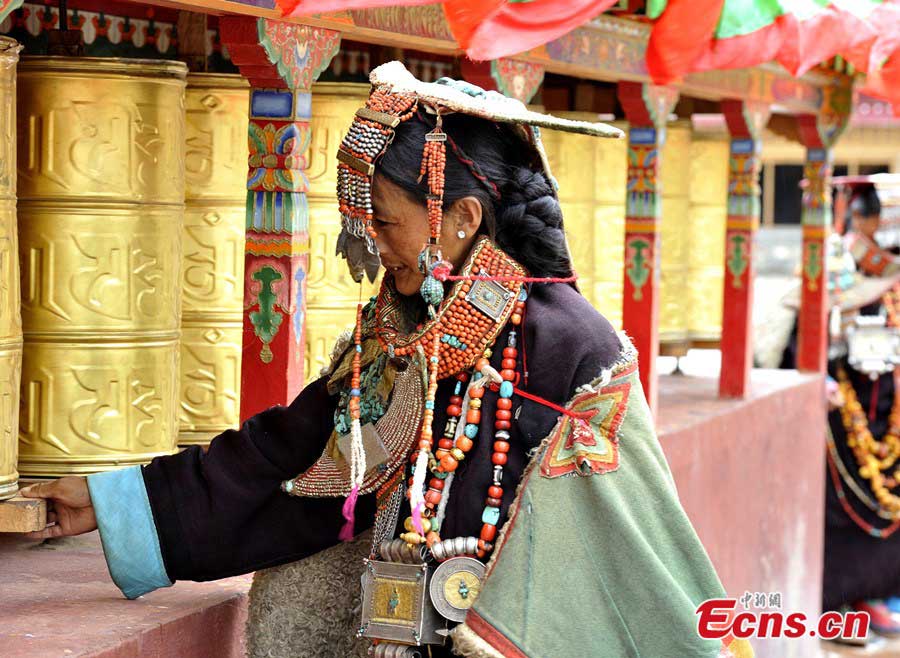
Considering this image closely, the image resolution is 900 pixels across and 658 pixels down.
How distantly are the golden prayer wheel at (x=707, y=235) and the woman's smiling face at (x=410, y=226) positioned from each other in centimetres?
528

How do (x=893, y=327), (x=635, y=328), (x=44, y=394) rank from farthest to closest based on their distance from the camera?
(x=893, y=327), (x=635, y=328), (x=44, y=394)

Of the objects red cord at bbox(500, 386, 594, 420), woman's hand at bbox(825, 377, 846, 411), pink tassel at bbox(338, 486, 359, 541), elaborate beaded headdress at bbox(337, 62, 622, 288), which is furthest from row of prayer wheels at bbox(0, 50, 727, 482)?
woman's hand at bbox(825, 377, 846, 411)

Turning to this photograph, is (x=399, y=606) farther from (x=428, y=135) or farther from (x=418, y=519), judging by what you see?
(x=428, y=135)

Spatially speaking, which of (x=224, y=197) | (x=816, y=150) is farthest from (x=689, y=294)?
(x=224, y=197)

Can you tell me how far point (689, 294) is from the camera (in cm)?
782

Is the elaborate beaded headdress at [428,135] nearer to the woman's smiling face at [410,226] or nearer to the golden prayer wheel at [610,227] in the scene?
the woman's smiling face at [410,226]

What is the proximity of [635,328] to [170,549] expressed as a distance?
3.57 metres

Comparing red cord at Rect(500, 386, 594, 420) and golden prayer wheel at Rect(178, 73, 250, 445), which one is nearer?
red cord at Rect(500, 386, 594, 420)

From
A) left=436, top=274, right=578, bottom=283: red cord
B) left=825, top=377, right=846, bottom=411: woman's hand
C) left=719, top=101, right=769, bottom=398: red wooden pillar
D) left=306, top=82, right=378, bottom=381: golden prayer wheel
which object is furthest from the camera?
left=825, top=377, right=846, bottom=411: woman's hand

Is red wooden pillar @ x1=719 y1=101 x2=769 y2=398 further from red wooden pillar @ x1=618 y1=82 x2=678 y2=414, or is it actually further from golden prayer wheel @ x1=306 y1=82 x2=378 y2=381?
golden prayer wheel @ x1=306 y1=82 x2=378 y2=381

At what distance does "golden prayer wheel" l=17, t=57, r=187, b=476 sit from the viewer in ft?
12.0

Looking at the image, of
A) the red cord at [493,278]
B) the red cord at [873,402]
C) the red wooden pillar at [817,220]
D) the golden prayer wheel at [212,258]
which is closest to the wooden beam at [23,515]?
the red cord at [493,278]

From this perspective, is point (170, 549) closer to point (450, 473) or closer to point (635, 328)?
point (450, 473)

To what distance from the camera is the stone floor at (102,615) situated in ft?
8.89
